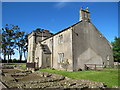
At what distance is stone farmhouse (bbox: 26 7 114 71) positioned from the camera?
21345 millimetres

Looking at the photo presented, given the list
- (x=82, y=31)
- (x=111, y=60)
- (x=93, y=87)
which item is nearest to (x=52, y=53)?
(x=82, y=31)

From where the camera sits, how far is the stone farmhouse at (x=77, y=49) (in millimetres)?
21345

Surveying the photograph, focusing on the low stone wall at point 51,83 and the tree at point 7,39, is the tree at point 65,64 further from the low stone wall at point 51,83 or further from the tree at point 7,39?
the tree at point 7,39

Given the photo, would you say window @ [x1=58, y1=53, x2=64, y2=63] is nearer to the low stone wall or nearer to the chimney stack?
the low stone wall

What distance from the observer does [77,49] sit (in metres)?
21.5

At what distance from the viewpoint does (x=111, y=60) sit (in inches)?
1059

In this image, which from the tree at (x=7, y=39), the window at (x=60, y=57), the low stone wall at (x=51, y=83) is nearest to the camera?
the low stone wall at (x=51, y=83)

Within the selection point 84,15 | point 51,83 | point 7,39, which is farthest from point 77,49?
point 7,39

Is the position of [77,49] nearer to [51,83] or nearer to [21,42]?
[51,83]

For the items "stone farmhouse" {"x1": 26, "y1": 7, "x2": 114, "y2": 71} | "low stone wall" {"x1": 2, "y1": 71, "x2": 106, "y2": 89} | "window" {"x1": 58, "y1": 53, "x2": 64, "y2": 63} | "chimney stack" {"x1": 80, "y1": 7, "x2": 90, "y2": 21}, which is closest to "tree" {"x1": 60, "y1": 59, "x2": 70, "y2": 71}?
"stone farmhouse" {"x1": 26, "y1": 7, "x2": 114, "y2": 71}

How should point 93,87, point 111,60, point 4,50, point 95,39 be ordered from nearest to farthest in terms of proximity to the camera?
point 93,87, point 95,39, point 111,60, point 4,50

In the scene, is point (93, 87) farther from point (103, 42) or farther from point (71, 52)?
point (103, 42)

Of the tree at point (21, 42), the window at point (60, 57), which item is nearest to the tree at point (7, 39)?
the tree at point (21, 42)

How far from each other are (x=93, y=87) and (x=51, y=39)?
20729 millimetres
